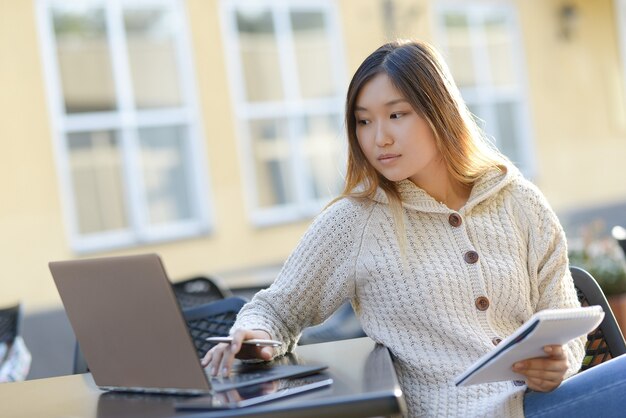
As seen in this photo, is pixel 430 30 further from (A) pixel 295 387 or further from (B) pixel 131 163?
(A) pixel 295 387

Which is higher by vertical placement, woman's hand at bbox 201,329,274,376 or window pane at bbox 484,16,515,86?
window pane at bbox 484,16,515,86

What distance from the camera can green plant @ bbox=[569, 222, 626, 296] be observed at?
5.81 meters

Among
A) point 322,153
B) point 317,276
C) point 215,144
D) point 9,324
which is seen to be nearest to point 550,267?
point 317,276

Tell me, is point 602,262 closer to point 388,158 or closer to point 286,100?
point 388,158

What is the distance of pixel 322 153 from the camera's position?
32.5 feet

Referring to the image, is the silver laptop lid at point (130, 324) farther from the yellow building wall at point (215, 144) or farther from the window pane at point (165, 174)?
the window pane at point (165, 174)

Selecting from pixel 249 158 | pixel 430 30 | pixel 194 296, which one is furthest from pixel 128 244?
pixel 194 296

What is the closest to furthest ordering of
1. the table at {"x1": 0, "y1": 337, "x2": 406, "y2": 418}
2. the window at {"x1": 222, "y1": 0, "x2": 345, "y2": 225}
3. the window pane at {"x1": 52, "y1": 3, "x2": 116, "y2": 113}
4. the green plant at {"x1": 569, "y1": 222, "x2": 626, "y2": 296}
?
the table at {"x1": 0, "y1": 337, "x2": 406, "y2": 418}
the green plant at {"x1": 569, "y1": 222, "x2": 626, "y2": 296}
the window pane at {"x1": 52, "y1": 3, "x2": 116, "y2": 113}
the window at {"x1": 222, "y1": 0, "x2": 345, "y2": 225}

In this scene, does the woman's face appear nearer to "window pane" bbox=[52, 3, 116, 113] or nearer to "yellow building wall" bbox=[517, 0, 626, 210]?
"window pane" bbox=[52, 3, 116, 113]

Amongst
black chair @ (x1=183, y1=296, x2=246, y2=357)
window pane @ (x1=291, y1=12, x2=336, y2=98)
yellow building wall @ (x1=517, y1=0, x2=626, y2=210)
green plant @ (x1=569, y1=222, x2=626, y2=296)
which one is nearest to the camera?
black chair @ (x1=183, y1=296, x2=246, y2=357)

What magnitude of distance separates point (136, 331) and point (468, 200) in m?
0.90

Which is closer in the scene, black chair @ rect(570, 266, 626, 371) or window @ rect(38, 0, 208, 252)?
black chair @ rect(570, 266, 626, 371)

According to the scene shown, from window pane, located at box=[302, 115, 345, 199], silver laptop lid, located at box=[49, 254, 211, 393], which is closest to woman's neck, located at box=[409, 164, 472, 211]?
silver laptop lid, located at box=[49, 254, 211, 393]

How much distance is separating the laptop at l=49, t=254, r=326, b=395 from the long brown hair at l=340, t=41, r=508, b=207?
0.56 meters
